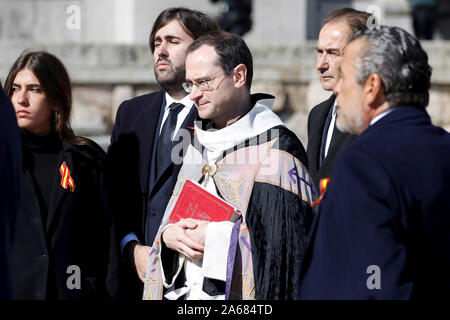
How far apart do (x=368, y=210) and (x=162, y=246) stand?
1.25 m

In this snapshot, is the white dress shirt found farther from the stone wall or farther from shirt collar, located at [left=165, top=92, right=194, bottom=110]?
the stone wall

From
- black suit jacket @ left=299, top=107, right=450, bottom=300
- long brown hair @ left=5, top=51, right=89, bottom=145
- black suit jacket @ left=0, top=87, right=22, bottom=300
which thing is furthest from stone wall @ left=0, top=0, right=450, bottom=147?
black suit jacket @ left=299, top=107, right=450, bottom=300

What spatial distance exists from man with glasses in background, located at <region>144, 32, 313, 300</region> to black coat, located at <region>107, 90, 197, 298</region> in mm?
276

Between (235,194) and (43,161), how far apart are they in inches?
38.7

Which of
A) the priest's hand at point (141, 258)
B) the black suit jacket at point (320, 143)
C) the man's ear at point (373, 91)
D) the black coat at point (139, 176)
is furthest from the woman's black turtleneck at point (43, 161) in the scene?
the man's ear at point (373, 91)

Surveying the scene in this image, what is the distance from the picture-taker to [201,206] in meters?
3.66

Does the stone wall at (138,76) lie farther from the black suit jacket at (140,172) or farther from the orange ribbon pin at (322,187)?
the orange ribbon pin at (322,187)

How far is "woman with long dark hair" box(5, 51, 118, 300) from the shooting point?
389 cm

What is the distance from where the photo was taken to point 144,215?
4.25 meters

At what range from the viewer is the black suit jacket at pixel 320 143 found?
13.2 ft

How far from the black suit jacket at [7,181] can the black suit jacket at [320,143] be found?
1549 millimetres

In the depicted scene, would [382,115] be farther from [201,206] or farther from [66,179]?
[66,179]

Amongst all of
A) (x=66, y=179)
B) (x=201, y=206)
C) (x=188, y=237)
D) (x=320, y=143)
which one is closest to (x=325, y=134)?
(x=320, y=143)
